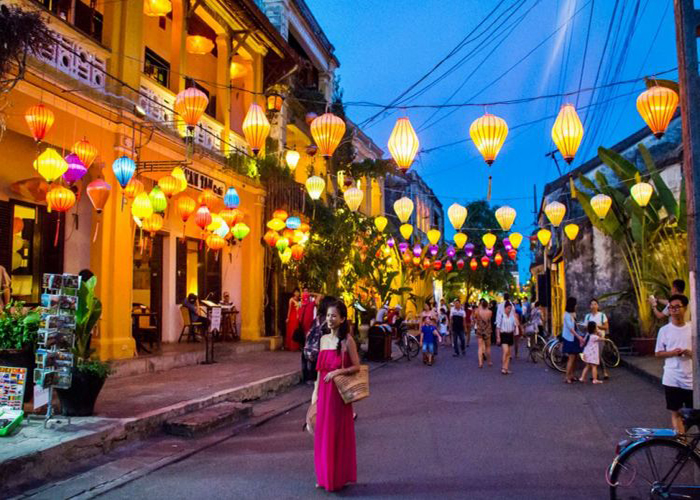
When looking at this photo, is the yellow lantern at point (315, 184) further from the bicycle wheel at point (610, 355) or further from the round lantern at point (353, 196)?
the bicycle wheel at point (610, 355)

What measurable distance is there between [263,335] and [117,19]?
31.8 feet

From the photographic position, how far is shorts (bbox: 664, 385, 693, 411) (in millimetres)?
6039

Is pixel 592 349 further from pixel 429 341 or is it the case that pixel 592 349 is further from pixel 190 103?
→ pixel 190 103

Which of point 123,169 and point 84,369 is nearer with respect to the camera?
point 84,369

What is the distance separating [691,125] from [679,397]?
109 inches

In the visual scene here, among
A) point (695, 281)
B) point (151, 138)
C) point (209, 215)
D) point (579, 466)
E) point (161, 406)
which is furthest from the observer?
point (209, 215)

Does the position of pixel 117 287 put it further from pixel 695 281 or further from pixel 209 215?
pixel 695 281

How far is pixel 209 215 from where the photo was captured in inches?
523

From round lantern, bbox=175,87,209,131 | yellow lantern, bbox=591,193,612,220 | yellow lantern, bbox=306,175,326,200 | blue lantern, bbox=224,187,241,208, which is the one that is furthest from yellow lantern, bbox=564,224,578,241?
round lantern, bbox=175,87,209,131

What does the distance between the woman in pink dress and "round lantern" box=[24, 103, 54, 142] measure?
596 centimetres

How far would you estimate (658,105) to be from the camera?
9.28 meters

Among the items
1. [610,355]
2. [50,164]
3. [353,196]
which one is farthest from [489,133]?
[610,355]

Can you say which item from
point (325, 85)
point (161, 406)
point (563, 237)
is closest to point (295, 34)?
point (325, 85)

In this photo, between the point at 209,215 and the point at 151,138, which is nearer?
the point at 151,138
